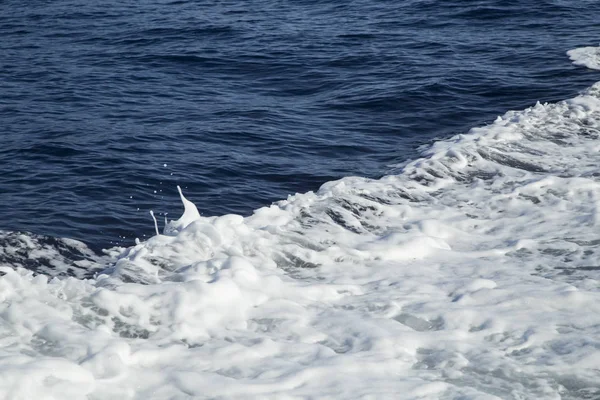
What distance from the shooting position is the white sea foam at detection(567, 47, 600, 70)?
554 inches

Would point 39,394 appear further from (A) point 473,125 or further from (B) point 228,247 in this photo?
(A) point 473,125

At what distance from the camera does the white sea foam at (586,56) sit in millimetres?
14070

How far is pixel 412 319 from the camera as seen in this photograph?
5.67 metres

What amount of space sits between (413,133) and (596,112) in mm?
2394

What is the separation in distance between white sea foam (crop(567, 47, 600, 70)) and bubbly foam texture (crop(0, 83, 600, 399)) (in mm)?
6063

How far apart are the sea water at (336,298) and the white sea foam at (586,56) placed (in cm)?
561

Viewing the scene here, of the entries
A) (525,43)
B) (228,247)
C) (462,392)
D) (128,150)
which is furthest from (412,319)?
(525,43)

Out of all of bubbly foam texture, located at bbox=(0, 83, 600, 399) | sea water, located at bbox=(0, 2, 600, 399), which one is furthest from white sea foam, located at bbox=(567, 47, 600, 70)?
bubbly foam texture, located at bbox=(0, 83, 600, 399)

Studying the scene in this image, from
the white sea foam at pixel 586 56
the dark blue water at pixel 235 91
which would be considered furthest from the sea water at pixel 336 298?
the white sea foam at pixel 586 56

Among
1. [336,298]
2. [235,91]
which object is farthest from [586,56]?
[336,298]

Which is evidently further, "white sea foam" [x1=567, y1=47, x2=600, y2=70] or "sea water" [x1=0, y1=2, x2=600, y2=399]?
"white sea foam" [x1=567, y1=47, x2=600, y2=70]

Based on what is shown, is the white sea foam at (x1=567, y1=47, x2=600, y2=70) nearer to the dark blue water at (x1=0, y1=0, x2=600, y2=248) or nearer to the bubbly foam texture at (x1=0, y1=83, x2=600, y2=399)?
the dark blue water at (x1=0, y1=0, x2=600, y2=248)

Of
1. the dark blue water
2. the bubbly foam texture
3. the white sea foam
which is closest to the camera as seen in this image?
the bubbly foam texture

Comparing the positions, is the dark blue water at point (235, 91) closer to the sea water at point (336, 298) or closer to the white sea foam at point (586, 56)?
the white sea foam at point (586, 56)
